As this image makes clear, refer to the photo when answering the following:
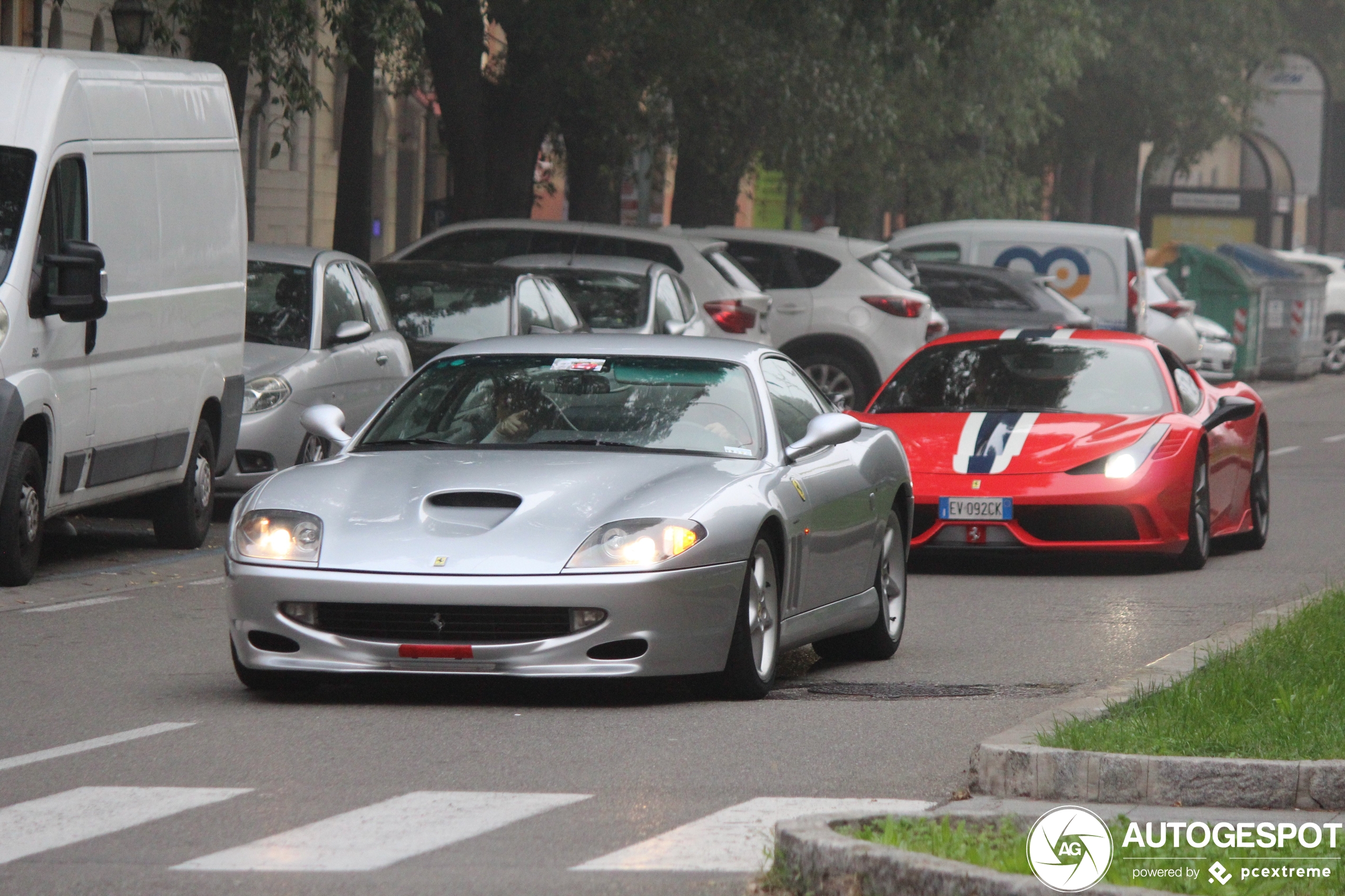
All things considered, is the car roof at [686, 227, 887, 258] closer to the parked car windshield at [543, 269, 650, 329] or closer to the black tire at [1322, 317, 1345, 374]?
the parked car windshield at [543, 269, 650, 329]

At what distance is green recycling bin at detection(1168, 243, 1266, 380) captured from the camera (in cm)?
3791

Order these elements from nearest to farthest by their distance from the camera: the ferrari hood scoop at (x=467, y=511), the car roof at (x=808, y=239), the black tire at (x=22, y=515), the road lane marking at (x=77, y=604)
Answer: the ferrari hood scoop at (x=467, y=511) < the road lane marking at (x=77, y=604) < the black tire at (x=22, y=515) < the car roof at (x=808, y=239)

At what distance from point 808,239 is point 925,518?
11.8 meters

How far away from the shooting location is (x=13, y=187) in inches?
461

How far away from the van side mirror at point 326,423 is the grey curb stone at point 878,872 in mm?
4166

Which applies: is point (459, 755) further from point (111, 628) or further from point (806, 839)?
point (111, 628)

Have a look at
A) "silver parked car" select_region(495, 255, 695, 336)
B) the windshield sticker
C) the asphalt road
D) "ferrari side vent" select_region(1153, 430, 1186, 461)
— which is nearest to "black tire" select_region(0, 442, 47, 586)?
the asphalt road

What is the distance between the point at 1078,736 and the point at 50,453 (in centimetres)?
631

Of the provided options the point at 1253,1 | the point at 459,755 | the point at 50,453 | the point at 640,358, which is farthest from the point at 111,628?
the point at 1253,1

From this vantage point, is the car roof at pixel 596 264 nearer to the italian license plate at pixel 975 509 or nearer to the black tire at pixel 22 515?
the italian license plate at pixel 975 509

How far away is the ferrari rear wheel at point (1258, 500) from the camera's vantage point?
1516 centimetres

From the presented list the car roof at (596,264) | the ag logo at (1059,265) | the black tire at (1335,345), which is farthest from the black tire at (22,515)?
the black tire at (1335,345)

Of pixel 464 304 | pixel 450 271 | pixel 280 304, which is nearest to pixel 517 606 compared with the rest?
pixel 280 304

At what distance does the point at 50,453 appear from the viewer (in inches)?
466
